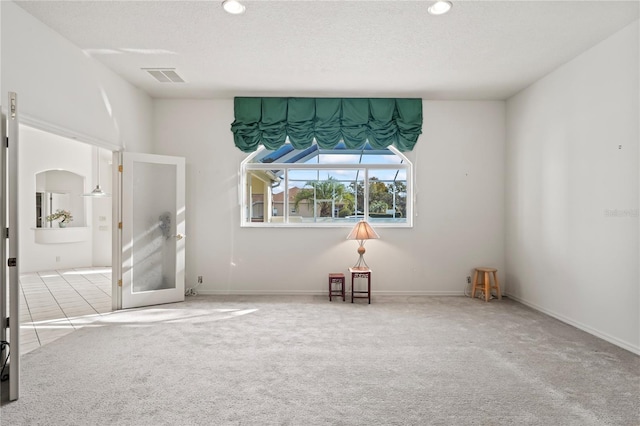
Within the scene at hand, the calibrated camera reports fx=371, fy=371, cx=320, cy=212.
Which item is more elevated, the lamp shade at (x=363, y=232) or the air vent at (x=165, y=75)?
the air vent at (x=165, y=75)

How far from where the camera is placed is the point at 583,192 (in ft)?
12.4

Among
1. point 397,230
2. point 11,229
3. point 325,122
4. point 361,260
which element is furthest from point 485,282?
point 11,229

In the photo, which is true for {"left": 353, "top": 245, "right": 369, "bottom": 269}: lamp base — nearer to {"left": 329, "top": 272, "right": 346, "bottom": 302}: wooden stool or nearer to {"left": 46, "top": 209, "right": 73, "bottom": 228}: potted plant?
{"left": 329, "top": 272, "right": 346, "bottom": 302}: wooden stool

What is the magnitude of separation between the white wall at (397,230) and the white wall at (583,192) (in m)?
0.43

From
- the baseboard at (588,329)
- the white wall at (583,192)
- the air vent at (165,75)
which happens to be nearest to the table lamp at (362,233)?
the white wall at (583,192)

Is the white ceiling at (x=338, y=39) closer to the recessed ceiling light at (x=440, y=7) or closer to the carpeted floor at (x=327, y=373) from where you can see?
the recessed ceiling light at (x=440, y=7)

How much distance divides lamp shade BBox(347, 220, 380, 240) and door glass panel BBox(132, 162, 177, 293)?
7.91ft

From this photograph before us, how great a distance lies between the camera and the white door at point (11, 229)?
2307 millimetres

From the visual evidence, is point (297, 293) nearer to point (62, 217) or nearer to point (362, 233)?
point (362, 233)

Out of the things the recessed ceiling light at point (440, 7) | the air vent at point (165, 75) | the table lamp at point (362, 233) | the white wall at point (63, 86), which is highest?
the air vent at point (165, 75)

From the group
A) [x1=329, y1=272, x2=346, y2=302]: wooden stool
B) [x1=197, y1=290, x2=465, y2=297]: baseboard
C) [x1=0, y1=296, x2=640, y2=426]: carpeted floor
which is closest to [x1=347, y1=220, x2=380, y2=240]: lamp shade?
[x1=329, y1=272, x2=346, y2=302]: wooden stool

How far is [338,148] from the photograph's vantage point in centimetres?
559

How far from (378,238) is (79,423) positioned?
3916mm

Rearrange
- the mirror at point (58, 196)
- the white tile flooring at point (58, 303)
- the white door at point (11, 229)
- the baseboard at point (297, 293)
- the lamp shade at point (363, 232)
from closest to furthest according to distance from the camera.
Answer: the white door at point (11, 229) → the white tile flooring at point (58, 303) → the lamp shade at point (363, 232) → the baseboard at point (297, 293) → the mirror at point (58, 196)
